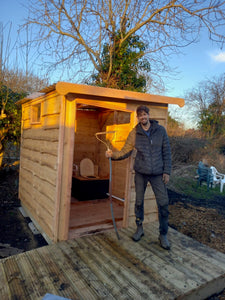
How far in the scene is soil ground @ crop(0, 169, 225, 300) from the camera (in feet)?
12.9

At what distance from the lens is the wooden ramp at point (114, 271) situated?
89.8 inches

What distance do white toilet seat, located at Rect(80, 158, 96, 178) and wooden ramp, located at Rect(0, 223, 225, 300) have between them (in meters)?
2.93

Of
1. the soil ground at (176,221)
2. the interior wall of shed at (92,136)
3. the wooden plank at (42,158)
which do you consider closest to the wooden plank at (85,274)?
the soil ground at (176,221)

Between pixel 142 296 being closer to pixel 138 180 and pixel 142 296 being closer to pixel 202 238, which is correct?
pixel 138 180

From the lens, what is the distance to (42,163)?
399cm

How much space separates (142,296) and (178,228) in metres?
2.48

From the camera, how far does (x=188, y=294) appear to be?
2.34 metres

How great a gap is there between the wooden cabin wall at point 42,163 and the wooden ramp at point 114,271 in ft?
2.16

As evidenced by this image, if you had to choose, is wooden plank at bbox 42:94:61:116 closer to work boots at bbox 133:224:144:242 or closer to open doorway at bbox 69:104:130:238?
open doorway at bbox 69:104:130:238

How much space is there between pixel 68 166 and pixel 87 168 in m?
3.14

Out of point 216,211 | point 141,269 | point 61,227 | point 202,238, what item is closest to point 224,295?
point 141,269

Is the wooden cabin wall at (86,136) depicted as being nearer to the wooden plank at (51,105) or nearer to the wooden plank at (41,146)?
the wooden plank at (41,146)

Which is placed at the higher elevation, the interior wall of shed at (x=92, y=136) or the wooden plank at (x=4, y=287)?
the interior wall of shed at (x=92, y=136)

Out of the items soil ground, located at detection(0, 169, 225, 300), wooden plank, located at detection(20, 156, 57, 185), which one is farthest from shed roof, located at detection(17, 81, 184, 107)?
soil ground, located at detection(0, 169, 225, 300)
